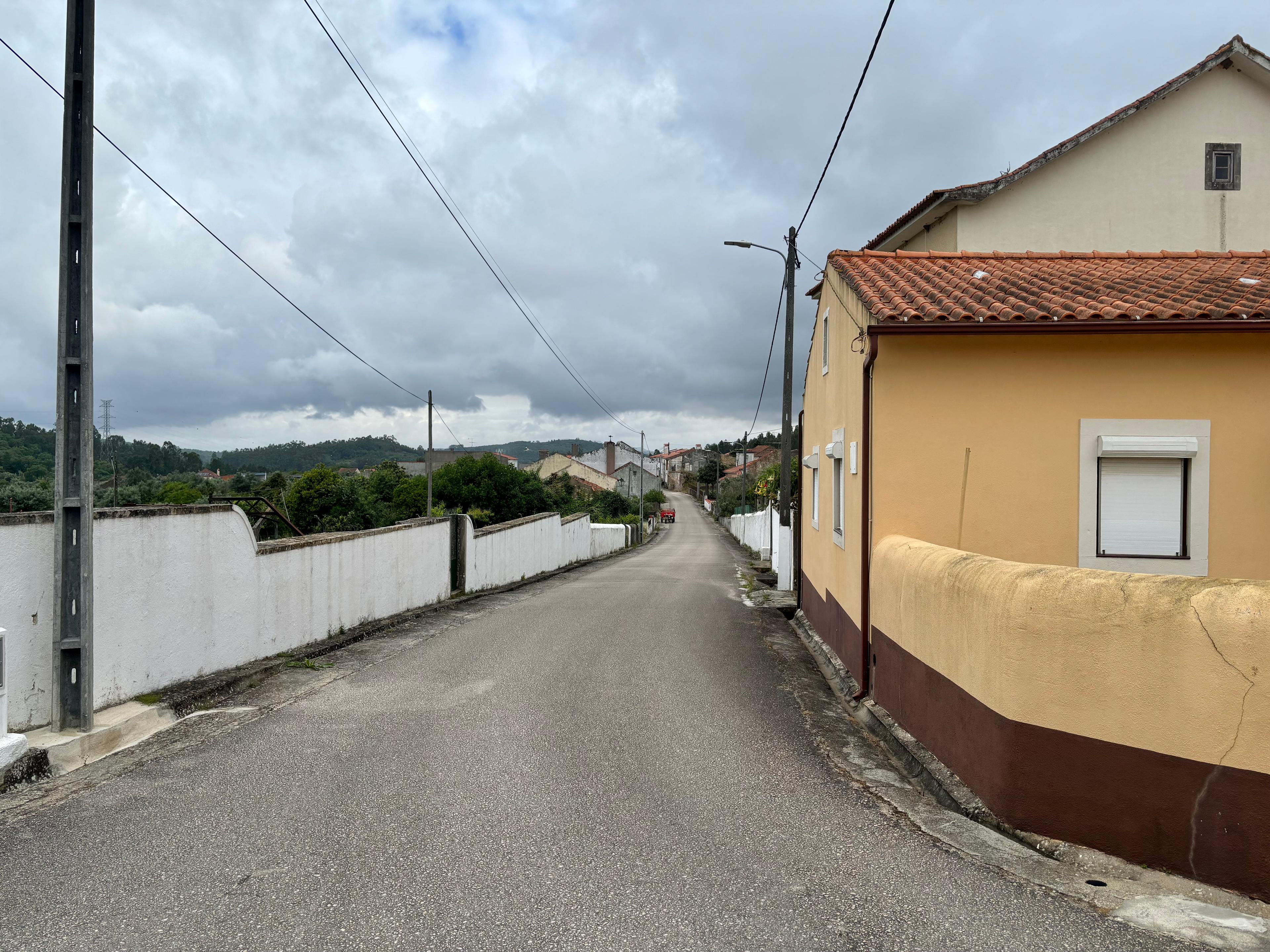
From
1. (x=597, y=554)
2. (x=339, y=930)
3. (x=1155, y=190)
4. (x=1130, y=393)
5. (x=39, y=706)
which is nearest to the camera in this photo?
(x=339, y=930)

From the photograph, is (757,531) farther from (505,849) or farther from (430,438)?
(505,849)

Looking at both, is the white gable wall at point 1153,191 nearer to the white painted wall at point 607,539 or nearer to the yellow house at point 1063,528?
the yellow house at point 1063,528

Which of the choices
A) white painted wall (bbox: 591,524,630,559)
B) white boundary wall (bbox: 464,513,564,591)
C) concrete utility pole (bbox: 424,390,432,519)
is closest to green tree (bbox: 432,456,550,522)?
white painted wall (bbox: 591,524,630,559)

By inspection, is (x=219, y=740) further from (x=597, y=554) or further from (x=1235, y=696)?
(x=597, y=554)

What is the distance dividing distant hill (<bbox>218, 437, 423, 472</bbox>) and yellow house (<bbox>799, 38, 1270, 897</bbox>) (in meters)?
78.6

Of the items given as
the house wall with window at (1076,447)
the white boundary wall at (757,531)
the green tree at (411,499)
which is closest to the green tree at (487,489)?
the green tree at (411,499)

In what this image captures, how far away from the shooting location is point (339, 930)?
3.81 meters

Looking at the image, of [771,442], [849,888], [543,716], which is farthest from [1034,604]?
[771,442]

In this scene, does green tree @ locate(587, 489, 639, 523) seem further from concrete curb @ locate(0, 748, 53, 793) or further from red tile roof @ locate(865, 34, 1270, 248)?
concrete curb @ locate(0, 748, 53, 793)

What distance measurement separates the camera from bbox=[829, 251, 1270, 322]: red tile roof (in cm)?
816

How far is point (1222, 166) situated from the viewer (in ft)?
57.0

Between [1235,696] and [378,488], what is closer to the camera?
[1235,696]

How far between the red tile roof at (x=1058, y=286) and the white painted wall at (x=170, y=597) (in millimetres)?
6782

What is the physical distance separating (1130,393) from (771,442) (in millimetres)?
141472
